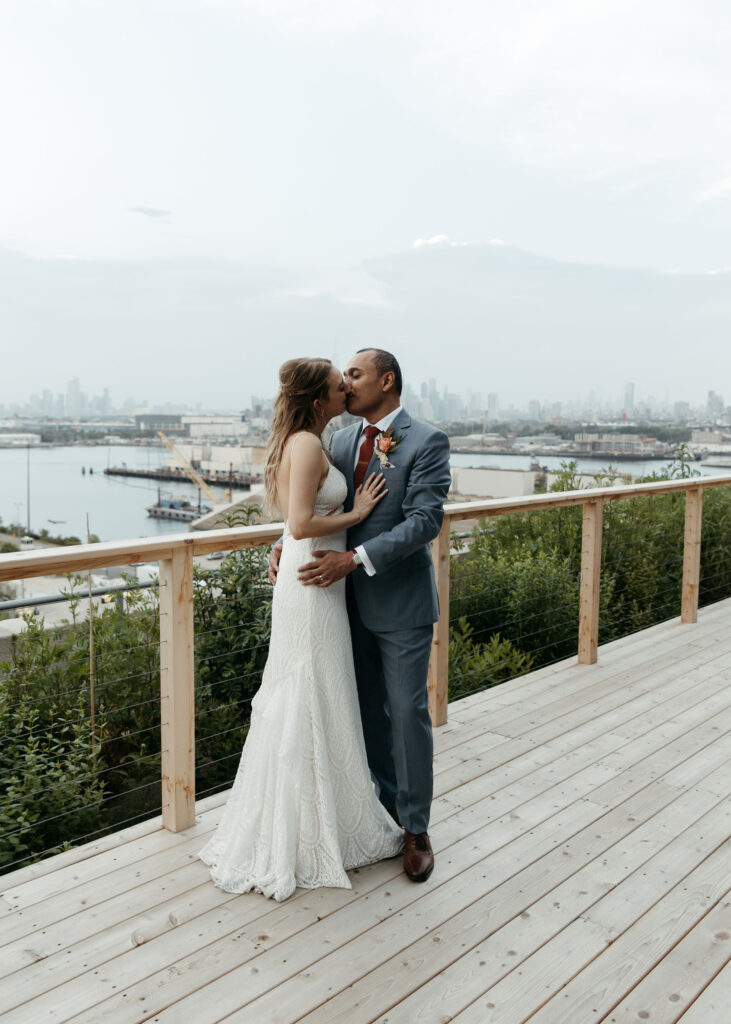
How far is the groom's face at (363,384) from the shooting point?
7.92 ft

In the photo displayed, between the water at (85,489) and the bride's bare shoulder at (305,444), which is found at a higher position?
the bride's bare shoulder at (305,444)

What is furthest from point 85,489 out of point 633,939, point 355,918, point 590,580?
point 633,939

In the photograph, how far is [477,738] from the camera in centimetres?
354

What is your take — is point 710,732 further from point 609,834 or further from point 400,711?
point 400,711

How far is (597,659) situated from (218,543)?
9.20 feet

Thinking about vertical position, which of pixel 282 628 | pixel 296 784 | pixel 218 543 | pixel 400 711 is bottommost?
Answer: pixel 296 784

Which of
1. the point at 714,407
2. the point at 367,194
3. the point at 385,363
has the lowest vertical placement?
the point at 385,363

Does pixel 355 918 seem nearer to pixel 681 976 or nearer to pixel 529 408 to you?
pixel 681 976

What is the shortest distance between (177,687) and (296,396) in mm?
1046

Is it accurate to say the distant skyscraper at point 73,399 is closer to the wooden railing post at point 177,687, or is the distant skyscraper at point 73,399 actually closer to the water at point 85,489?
the water at point 85,489

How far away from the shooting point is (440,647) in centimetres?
363

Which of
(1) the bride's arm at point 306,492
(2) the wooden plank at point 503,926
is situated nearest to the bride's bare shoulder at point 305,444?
(1) the bride's arm at point 306,492

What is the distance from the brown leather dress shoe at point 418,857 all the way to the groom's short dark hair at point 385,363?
1.33 meters

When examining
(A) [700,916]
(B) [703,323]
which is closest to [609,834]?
(A) [700,916]
